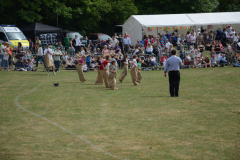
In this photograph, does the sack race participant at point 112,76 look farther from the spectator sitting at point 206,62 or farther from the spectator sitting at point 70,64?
the spectator sitting at point 206,62

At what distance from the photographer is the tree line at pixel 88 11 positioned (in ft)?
142

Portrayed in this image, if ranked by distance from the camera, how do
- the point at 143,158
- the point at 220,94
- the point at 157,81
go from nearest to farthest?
the point at 143,158, the point at 220,94, the point at 157,81

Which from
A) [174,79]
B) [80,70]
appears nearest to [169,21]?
[80,70]

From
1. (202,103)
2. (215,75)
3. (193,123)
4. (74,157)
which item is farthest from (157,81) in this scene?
(74,157)

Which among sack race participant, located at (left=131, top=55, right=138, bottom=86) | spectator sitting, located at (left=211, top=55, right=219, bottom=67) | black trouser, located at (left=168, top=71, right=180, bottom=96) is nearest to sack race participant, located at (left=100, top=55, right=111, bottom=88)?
sack race participant, located at (left=131, top=55, right=138, bottom=86)

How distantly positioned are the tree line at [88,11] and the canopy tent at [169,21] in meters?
7.98

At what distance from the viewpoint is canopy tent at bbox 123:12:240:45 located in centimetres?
3653

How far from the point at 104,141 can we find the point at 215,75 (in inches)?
625

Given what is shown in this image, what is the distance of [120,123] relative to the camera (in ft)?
34.7

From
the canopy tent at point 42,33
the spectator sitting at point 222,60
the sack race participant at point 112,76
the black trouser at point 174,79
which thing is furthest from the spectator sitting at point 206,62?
the canopy tent at point 42,33

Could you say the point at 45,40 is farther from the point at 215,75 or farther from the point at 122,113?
the point at 122,113

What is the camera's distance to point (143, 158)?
748cm

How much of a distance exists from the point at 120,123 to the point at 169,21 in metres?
27.8

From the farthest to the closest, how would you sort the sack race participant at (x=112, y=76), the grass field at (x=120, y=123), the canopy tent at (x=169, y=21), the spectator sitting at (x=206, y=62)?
the canopy tent at (x=169, y=21), the spectator sitting at (x=206, y=62), the sack race participant at (x=112, y=76), the grass field at (x=120, y=123)
